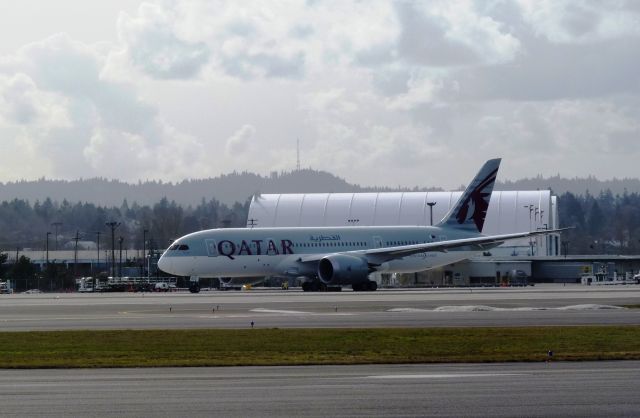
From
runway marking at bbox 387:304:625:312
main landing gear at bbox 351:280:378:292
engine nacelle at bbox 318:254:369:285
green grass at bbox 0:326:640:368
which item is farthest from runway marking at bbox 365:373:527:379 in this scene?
main landing gear at bbox 351:280:378:292

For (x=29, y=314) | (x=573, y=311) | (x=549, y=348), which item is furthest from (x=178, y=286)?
(x=549, y=348)

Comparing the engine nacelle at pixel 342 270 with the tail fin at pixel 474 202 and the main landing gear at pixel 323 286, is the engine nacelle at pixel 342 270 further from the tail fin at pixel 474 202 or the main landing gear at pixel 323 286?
the tail fin at pixel 474 202

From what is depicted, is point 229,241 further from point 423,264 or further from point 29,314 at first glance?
point 29,314

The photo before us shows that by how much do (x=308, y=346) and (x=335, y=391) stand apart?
10590 millimetres

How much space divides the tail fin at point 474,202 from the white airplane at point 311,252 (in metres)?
3.02

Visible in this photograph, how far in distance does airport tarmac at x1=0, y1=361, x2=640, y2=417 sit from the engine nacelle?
5246 centimetres

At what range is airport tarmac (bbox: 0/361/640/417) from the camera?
58.6 feet

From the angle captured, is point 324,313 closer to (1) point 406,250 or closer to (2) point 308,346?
(2) point 308,346

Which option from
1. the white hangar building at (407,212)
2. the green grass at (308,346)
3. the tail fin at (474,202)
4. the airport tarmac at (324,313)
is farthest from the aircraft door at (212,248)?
the white hangar building at (407,212)

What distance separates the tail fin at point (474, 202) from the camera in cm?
8738

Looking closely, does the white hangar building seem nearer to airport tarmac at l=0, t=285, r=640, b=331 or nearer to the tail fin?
the tail fin

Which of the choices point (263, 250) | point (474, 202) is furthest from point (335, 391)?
point (474, 202)

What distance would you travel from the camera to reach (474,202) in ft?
287

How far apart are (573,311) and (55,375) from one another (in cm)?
2789
